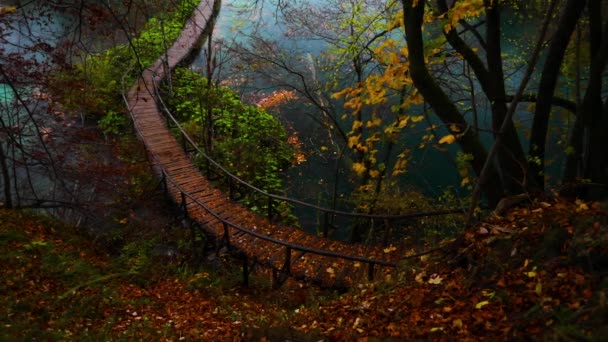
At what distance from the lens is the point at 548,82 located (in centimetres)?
487

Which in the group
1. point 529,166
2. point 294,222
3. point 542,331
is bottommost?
point 294,222

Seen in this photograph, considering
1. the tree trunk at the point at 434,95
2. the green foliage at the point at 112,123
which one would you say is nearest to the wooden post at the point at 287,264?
the tree trunk at the point at 434,95

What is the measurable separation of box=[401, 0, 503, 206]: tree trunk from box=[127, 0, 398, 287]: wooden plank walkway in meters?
2.16

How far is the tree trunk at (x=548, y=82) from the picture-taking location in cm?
443

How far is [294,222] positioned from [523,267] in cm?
1064

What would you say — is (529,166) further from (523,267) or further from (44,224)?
(44,224)

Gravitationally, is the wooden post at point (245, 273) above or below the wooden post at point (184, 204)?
below

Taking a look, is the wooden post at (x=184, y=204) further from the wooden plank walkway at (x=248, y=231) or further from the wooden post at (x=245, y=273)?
the wooden post at (x=245, y=273)

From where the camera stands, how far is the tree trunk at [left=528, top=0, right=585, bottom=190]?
174 inches

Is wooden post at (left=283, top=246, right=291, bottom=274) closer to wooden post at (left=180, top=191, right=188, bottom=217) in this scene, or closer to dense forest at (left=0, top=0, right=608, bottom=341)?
dense forest at (left=0, top=0, right=608, bottom=341)

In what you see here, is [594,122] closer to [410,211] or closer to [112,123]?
[410,211]

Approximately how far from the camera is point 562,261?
3.32 meters

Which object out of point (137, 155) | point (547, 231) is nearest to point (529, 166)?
point (547, 231)

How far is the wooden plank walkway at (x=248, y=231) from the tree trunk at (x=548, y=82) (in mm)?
2562
